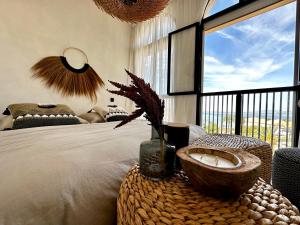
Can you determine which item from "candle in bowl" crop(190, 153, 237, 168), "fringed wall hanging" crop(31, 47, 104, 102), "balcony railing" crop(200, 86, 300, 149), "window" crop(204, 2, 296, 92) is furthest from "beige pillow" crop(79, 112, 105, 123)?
"candle in bowl" crop(190, 153, 237, 168)

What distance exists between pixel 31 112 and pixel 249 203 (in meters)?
2.21

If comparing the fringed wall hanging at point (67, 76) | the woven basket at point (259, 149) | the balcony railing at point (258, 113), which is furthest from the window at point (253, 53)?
the fringed wall hanging at point (67, 76)

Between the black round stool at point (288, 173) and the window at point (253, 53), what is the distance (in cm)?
113

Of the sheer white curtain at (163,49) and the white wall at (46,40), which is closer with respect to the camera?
the white wall at (46,40)

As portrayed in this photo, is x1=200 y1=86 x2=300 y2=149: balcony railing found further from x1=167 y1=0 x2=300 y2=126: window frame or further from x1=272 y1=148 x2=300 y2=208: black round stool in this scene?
x1=272 y1=148 x2=300 y2=208: black round stool

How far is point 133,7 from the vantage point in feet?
5.90

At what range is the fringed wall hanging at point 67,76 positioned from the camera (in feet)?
8.71

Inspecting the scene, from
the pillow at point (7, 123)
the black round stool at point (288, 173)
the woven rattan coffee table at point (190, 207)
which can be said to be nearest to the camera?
the woven rattan coffee table at point (190, 207)

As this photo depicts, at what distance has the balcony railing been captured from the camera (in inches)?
74.5

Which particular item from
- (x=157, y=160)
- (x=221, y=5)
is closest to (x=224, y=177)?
(x=157, y=160)

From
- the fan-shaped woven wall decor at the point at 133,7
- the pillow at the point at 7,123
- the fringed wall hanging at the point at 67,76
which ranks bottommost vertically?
the pillow at the point at 7,123

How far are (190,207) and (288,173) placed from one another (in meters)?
1.00

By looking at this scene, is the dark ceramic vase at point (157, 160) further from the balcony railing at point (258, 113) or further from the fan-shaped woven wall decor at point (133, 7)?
the balcony railing at point (258, 113)

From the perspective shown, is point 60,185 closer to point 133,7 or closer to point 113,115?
point 133,7
